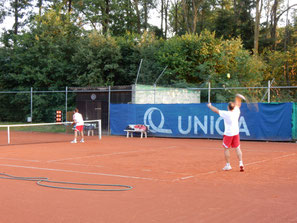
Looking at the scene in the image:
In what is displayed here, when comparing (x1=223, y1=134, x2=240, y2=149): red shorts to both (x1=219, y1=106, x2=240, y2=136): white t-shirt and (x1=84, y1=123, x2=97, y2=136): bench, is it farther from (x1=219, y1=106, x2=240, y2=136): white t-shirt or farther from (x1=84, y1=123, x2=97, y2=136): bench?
(x1=84, y1=123, x2=97, y2=136): bench

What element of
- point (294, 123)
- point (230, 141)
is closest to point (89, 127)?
point (294, 123)

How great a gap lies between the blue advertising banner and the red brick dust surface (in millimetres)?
6765

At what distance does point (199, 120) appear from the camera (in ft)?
69.1

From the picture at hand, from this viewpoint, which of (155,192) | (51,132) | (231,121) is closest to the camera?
(155,192)

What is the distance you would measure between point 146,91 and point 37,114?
11179 mm

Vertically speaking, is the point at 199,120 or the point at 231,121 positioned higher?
the point at 231,121

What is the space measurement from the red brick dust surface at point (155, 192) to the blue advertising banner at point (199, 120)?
22.2ft

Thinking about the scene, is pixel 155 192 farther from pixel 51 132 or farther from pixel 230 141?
pixel 51 132

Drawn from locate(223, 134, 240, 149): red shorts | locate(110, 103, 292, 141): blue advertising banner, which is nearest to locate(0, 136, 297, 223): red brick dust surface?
locate(223, 134, 240, 149): red shorts

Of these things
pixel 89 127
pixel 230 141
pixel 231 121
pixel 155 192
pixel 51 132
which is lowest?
pixel 51 132

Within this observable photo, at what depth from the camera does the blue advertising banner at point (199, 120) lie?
1894cm

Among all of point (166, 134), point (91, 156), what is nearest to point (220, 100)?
point (166, 134)

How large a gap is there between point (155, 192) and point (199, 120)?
45.8 ft

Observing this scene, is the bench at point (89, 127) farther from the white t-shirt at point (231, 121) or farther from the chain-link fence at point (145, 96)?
the white t-shirt at point (231, 121)
